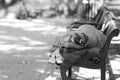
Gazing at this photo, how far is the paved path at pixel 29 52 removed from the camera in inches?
266

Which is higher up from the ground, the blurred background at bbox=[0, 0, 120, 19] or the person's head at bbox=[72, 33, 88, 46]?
the person's head at bbox=[72, 33, 88, 46]

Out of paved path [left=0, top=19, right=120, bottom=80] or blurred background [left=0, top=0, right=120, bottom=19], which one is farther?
blurred background [left=0, top=0, right=120, bottom=19]

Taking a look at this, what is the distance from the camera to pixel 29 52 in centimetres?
857

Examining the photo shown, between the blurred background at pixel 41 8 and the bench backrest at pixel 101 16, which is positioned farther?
the blurred background at pixel 41 8

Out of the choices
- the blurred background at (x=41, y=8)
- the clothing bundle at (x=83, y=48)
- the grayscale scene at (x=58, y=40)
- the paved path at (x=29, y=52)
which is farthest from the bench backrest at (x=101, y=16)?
the blurred background at (x=41, y=8)

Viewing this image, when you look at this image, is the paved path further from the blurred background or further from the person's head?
the person's head

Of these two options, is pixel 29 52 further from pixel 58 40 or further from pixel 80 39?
pixel 80 39

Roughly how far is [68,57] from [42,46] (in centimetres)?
387

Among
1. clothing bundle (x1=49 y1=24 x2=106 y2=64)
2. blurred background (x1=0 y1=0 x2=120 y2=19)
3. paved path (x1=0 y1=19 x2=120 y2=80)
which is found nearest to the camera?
clothing bundle (x1=49 y1=24 x2=106 y2=64)

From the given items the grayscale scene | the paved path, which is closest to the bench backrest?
the grayscale scene

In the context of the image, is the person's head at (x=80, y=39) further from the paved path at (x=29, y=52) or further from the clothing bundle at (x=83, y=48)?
the paved path at (x=29, y=52)

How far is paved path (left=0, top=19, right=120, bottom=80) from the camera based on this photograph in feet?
22.1

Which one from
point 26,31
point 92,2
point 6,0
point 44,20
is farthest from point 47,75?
point 6,0

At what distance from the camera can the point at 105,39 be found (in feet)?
18.8
